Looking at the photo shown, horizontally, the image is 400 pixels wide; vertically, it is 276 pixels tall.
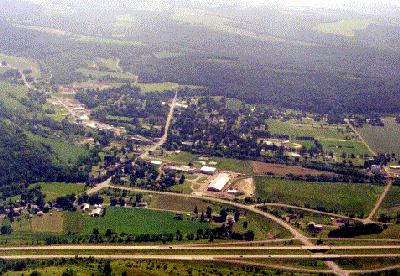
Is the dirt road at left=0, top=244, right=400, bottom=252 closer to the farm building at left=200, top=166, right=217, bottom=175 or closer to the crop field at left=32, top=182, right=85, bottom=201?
the crop field at left=32, top=182, right=85, bottom=201

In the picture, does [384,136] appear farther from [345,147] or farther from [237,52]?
[237,52]

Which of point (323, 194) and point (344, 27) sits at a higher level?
point (344, 27)

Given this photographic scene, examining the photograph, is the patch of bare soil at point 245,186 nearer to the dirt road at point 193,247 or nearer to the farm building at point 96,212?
the dirt road at point 193,247

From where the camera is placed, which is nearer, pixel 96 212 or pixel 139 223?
pixel 139 223

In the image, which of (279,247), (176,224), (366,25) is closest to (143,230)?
(176,224)

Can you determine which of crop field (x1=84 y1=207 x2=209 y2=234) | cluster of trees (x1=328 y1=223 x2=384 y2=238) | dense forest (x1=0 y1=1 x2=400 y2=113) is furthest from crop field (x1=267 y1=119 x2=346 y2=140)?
crop field (x1=84 y1=207 x2=209 y2=234)

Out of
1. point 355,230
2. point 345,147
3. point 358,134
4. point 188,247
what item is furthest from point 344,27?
point 188,247

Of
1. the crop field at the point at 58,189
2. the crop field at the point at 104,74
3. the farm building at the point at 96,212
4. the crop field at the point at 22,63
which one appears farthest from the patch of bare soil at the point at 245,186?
the crop field at the point at 22,63
